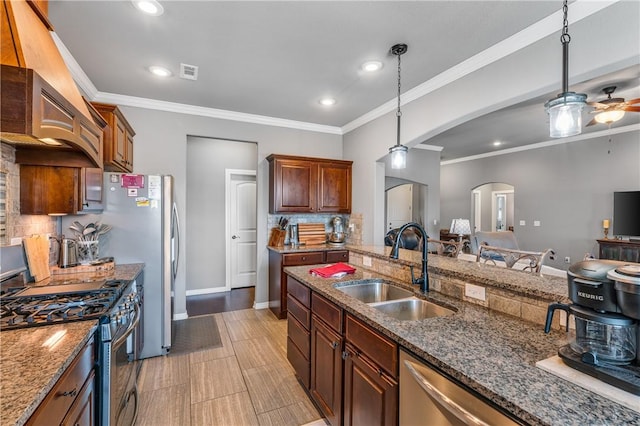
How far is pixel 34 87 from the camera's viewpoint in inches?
44.8

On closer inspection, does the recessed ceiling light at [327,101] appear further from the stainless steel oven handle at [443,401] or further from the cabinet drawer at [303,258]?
the stainless steel oven handle at [443,401]

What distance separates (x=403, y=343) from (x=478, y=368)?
0.31 meters

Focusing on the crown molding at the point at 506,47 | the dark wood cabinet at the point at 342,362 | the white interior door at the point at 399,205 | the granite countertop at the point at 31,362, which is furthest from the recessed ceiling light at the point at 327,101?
the white interior door at the point at 399,205

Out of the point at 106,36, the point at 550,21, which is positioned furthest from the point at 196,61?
the point at 550,21

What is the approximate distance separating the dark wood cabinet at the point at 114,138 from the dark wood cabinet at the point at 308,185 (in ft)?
5.69

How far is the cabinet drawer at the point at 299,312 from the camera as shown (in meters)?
2.20

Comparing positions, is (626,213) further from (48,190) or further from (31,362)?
(48,190)

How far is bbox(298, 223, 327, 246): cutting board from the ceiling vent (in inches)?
92.7

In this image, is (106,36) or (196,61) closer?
(106,36)

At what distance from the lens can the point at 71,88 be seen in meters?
1.70

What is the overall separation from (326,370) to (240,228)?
12.8ft

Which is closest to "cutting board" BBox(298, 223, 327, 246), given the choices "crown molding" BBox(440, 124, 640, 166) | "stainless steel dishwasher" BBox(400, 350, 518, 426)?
"stainless steel dishwasher" BBox(400, 350, 518, 426)

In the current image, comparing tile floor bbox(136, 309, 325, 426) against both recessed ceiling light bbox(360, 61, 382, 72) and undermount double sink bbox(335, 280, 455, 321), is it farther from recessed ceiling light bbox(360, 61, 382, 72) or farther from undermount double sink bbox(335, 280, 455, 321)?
recessed ceiling light bbox(360, 61, 382, 72)

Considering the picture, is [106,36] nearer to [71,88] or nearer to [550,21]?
[71,88]
